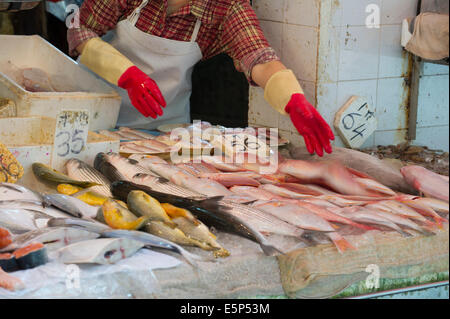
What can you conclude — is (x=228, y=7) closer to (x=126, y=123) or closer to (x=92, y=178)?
(x=126, y=123)

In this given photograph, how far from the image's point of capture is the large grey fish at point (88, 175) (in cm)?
252

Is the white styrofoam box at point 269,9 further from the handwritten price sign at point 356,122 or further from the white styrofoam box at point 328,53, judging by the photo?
the handwritten price sign at point 356,122

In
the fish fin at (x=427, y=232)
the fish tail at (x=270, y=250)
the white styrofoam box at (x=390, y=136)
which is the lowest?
the fish tail at (x=270, y=250)

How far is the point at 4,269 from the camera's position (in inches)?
74.3

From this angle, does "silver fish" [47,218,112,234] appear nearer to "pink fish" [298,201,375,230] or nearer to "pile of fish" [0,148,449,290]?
"pile of fish" [0,148,449,290]

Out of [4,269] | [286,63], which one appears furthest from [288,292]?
[286,63]

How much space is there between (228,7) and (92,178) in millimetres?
1373

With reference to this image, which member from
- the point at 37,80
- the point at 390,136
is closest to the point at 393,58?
the point at 390,136

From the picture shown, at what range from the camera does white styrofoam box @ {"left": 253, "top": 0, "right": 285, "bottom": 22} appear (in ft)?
11.3

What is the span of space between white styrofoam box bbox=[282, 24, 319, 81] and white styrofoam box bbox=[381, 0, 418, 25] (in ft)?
1.63

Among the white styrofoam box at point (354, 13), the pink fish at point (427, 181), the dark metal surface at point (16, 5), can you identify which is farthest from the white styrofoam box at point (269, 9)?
the dark metal surface at point (16, 5)

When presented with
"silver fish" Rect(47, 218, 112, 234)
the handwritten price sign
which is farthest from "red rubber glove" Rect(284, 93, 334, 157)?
"silver fish" Rect(47, 218, 112, 234)

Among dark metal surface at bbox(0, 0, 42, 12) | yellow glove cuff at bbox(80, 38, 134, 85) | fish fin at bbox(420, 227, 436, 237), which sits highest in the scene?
dark metal surface at bbox(0, 0, 42, 12)

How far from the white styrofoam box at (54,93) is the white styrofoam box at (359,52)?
3.68ft
